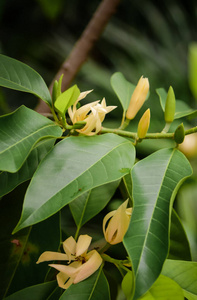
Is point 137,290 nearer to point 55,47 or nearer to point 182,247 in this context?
point 182,247

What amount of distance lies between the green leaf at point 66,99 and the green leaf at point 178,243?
0.24 m

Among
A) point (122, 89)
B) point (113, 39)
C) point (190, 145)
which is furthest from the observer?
point (113, 39)

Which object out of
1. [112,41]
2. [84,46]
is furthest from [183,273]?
[112,41]

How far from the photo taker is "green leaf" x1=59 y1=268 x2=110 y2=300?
0.41 metres

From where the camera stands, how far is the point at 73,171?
387 mm

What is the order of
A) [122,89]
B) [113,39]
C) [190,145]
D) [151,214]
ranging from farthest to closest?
1. [113,39]
2. [190,145]
3. [122,89]
4. [151,214]

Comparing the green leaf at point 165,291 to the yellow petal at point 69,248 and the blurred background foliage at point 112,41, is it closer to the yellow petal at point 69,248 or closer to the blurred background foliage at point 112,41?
the yellow petal at point 69,248

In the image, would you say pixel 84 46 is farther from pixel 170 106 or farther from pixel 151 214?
pixel 151 214

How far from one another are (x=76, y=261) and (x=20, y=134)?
189 millimetres

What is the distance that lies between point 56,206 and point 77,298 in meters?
0.15

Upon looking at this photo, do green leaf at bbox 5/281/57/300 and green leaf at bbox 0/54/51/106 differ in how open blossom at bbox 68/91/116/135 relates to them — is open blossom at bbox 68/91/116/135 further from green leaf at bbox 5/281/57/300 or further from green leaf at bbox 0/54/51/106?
green leaf at bbox 5/281/57/300

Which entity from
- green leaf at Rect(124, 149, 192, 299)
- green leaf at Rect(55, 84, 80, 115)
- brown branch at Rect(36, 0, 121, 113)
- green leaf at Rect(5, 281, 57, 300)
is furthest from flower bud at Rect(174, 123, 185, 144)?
brown branch at Rect(36, 0, 121, 113)

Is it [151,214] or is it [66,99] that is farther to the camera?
[66,99]

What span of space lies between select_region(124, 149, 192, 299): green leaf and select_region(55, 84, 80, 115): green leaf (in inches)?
5.5
